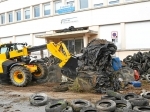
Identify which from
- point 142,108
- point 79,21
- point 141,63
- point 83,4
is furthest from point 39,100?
point 83,4

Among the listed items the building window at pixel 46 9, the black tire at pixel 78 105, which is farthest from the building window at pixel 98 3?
the black tire at pixel 78 105

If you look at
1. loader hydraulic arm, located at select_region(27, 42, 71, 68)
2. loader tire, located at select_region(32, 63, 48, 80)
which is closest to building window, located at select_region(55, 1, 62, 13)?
loader tire, located at select_region(32, 63, 48, 80)

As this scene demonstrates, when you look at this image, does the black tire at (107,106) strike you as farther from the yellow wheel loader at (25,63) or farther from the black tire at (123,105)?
the yellow wheel loader at (25,63)

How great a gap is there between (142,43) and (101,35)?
4.46 meters

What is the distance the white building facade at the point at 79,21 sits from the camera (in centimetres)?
2228

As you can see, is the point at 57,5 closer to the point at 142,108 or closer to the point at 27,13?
the point at 27,13

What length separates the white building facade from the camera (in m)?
22.3

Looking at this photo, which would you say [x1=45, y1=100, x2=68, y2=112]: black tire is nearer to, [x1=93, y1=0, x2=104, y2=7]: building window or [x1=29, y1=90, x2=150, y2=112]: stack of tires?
[x1=29, y1=90, x2=150, y2=112]: stack of tires

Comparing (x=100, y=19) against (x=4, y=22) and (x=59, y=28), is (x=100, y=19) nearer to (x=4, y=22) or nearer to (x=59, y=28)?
(x=59, y=28)

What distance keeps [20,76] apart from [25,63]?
0.83 metres

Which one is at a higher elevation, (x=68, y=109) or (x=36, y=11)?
(x=36, y=11)

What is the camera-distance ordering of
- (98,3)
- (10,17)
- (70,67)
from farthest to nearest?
1. (10,17)
2. (98,3)
3. (70,67)

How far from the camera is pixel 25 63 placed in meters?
13.5

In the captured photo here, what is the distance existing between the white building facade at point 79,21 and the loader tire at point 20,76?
1177 centimetres
